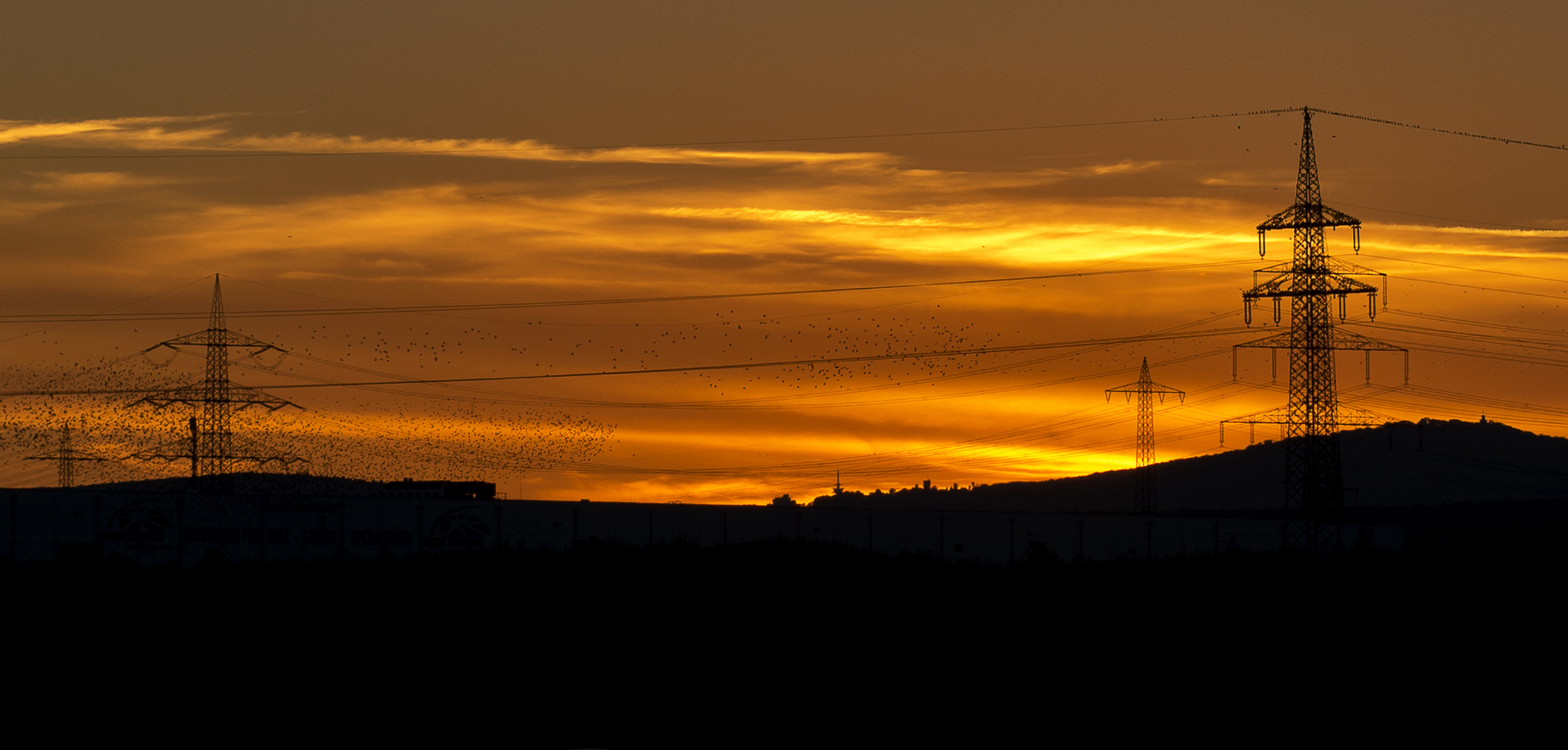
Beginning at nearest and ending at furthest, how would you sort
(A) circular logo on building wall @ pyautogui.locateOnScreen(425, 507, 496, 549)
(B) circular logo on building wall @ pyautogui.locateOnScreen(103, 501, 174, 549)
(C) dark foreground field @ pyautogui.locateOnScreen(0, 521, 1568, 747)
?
(C) dark foreground field @ pyautogui.locateOnScreen(0, 521, 1568, 747), (B) circular logo on building wall @ pyautogui.locateOnScreen(103, 501, 174, 549), (A) circular logo on building wall @ pyautogui.locateOnScreen(425, 507, 496, 549)

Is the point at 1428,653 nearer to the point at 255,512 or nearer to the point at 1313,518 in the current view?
the point at 1313,518

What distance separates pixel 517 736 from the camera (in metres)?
32.8

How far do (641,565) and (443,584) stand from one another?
25.7ft

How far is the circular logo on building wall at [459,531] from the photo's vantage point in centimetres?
8469

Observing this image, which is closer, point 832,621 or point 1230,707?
point 1230,707

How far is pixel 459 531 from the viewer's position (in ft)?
279

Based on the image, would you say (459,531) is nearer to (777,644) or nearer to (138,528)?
(138,528)

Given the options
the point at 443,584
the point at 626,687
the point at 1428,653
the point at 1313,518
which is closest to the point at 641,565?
the point at 443,584

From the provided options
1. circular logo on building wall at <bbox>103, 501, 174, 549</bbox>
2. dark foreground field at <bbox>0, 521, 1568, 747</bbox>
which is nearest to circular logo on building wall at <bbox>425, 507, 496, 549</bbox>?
circular logo on building wall at <bbox>103, 501, 174, 549</bbox>

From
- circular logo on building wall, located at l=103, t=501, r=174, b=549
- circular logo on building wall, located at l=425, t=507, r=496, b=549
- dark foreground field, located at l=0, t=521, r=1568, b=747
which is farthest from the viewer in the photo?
circular logo on building wall, located at l=425, t=507, r=496, b=549

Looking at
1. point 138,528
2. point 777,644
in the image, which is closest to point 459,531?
point 138,528

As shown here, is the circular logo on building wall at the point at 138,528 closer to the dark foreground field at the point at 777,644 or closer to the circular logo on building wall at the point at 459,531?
the circular logo on building wall at the point at 459,531

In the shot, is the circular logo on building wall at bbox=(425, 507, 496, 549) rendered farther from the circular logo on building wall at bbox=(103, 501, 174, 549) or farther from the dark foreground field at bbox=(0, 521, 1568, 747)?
the dark foreground field at bbox=(0, 521, 1568, 747)

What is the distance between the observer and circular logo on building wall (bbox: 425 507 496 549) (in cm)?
8469
